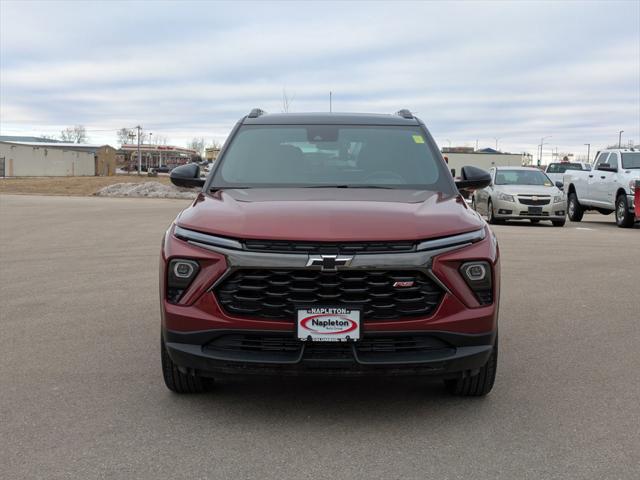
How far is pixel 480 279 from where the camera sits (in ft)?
13.1

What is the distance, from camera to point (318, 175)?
5.22 metres

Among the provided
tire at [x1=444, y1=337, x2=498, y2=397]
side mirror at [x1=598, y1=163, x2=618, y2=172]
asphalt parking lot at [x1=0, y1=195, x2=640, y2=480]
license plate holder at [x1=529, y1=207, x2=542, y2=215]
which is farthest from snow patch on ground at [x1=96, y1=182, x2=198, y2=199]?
tire at [x1=444, y1=337, x2=498, y2=397]

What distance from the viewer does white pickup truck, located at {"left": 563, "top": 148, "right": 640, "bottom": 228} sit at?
18.1m

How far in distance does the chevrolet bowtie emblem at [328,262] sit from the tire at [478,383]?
111 cm

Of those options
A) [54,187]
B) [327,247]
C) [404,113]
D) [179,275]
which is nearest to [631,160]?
[404,113]

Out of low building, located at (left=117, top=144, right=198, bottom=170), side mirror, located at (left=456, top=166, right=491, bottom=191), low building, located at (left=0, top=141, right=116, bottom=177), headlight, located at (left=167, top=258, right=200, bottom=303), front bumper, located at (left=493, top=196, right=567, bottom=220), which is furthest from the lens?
low building, located at (left=117, top=144, right=198, bottom=170)

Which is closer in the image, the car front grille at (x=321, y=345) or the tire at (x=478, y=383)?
the car front grille at (x=321, y=345)

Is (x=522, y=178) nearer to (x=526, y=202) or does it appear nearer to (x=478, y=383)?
(x=526, y=202)

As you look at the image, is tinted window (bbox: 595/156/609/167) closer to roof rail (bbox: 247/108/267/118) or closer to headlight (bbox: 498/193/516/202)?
headlight (bbox: 498/193/516/202)

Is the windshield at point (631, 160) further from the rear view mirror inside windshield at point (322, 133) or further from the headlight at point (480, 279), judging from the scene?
the headlight at point (480, 279)

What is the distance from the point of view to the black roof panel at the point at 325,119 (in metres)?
5.83


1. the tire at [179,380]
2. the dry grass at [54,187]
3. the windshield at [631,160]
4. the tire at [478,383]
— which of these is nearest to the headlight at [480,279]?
the tire at [478,383]

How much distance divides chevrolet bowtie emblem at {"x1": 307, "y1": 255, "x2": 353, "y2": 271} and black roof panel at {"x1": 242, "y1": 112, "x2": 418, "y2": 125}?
220 centimetres

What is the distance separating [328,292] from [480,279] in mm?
820
